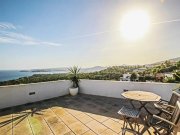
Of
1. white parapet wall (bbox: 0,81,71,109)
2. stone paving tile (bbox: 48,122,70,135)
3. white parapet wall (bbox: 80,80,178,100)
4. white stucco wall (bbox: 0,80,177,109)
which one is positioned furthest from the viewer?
white parapet wall (bbox: 0,81,71,109)

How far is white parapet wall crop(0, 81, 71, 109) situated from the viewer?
4.97 metres

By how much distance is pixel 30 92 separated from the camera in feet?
18.3

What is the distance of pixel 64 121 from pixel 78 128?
0.61 metres

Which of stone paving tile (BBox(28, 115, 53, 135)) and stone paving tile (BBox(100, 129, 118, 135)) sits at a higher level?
stone paving tile (BBox(28, 115, 53, 135))

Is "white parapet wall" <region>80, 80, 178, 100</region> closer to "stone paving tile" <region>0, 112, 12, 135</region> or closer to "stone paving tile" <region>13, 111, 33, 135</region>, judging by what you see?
"stone paving tile" <region>13, 111, 33, 135</region>

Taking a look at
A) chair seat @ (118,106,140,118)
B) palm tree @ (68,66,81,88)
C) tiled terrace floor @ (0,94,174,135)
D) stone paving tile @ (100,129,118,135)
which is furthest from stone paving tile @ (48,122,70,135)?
palm tree @ (68,66,81,88)

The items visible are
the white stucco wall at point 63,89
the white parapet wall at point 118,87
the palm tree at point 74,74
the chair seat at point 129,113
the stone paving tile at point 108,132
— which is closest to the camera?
the chair seat at point 129,113

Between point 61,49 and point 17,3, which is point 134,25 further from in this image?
point 61,49

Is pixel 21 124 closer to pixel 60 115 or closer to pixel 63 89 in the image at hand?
pixel 60 115

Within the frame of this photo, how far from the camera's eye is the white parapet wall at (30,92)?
4969 millimetres

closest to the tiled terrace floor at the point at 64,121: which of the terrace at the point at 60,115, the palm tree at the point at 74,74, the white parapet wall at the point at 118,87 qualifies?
the terrace at the point at 60,115

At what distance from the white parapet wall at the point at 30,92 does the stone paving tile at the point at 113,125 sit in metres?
3.71

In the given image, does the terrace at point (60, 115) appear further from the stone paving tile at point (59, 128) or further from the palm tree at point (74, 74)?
the palm tree at point (74, 74)

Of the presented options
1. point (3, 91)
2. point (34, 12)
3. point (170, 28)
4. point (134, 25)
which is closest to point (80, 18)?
point (34, 12)
